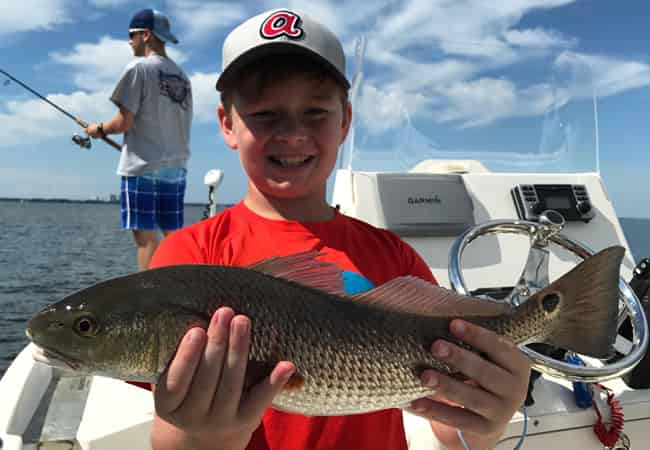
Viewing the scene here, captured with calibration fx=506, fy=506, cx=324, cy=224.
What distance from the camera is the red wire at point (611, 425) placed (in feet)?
8.16

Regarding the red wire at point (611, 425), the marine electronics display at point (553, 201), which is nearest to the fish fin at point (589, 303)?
the red wire at point (611, 425)

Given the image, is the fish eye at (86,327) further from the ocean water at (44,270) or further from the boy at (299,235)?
the ocean water at (44,270)

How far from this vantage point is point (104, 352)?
4.23 ft

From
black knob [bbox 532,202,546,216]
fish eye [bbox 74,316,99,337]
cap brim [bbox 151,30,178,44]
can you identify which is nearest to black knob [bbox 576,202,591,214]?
black knob [bbox 532,202,546,216]

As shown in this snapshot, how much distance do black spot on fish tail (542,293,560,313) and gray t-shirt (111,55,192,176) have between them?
14.8ft

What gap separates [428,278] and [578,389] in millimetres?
1149

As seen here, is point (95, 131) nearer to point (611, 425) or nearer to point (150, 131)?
point (150, 131)

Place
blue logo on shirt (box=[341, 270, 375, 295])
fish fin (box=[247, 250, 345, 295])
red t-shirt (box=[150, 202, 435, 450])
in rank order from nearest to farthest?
fish fin (box=[247, 250, 345, 295]), red t-shirt (box=[150, 202, 435, 450]), blue logo on shirt (box=[341, 270, 375, 295])

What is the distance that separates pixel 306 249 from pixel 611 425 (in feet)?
5.97

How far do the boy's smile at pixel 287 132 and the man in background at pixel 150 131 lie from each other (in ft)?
11.0

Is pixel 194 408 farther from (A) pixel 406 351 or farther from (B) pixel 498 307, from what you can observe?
(B) pixel 498 307

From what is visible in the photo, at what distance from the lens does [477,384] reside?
1.51 m

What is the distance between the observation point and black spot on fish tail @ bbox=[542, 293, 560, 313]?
151cm

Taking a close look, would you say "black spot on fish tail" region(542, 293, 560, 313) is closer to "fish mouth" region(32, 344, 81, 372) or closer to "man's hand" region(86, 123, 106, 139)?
"fish mouth" region(32, 344, 81, 372)
